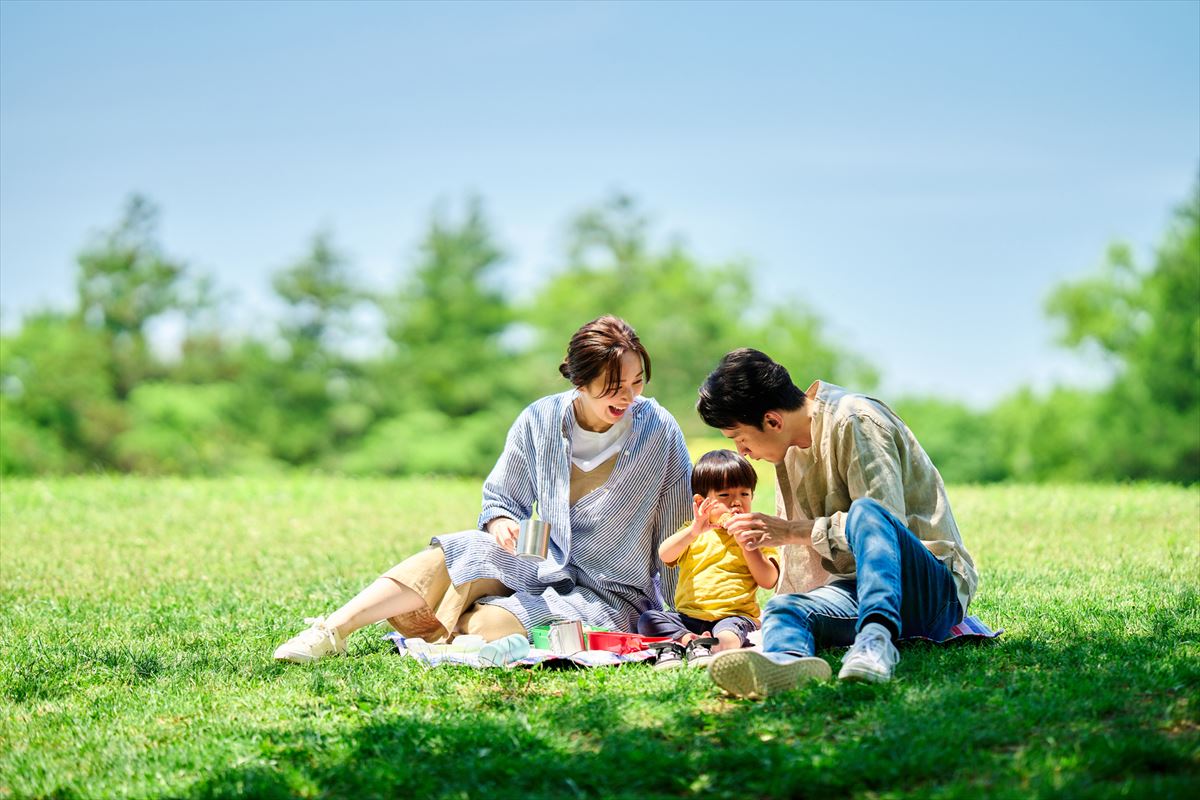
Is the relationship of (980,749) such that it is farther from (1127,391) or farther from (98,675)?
(1127,391)

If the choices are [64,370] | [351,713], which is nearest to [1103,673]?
[351,713]

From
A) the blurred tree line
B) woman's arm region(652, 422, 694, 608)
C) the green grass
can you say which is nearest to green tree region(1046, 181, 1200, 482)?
the blurred tree line

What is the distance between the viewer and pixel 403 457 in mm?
37906

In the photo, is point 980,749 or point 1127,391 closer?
point 980,749

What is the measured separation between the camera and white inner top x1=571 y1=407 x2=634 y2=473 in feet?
19.1

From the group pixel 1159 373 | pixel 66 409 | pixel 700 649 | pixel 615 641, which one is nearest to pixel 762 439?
pixel 700 649

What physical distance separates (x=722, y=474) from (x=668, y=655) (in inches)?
34.8

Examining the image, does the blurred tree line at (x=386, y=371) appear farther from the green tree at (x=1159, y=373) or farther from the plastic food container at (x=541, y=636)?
the plastic food container at (x=541, y=636)

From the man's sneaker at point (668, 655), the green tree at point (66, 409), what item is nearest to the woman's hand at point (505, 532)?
the man's sneaker at point (668, 655)

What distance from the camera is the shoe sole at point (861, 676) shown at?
4.17 metres

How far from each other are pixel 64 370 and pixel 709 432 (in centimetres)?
2072

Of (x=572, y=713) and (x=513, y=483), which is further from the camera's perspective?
(x=513, y=483)

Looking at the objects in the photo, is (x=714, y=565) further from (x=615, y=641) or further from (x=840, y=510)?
(x=840, y=510)

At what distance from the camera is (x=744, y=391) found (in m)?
4.79
